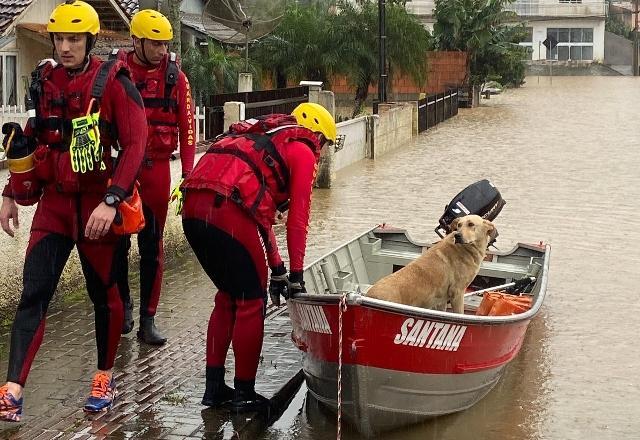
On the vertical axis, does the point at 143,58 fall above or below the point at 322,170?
above

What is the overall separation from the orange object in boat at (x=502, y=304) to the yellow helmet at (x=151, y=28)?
3021mm

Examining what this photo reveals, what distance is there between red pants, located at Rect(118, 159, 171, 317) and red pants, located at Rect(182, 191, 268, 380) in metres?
1.29

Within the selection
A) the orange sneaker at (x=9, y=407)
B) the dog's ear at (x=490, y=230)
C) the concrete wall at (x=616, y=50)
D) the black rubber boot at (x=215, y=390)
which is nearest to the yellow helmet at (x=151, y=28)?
the black rubber boot at (x=215, y=390)

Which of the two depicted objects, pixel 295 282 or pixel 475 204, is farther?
pixel 475 204

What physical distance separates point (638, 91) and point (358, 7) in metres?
21.3

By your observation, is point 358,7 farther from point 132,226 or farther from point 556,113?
point 132,226

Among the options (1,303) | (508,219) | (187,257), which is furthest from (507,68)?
(1,303)

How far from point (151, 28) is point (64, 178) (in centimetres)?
191

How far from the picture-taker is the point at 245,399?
6.73 m

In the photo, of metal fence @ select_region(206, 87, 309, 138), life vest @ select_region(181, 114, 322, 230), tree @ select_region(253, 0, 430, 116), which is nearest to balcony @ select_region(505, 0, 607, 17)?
tree @ select_region(253, 0, 430, 116)

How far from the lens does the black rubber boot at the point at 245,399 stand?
671 centimetres

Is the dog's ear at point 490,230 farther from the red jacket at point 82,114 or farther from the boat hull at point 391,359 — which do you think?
the red jacket at point 82,114

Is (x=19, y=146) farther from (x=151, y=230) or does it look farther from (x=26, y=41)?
(x=26, y=41)

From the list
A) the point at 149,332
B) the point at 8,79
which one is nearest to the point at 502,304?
the point at 149,332
